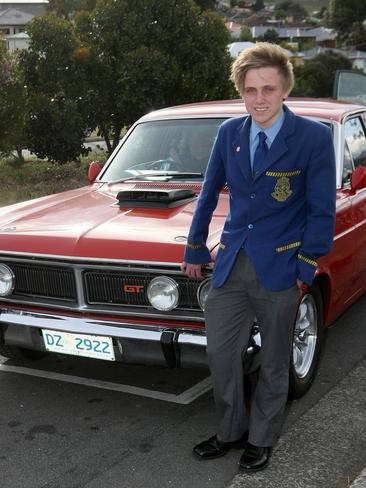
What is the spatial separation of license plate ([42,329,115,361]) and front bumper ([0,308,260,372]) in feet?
0.11

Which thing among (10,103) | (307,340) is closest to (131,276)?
(307,340)

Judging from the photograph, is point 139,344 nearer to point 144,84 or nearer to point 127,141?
point 127,141

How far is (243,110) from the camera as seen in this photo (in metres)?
5.41

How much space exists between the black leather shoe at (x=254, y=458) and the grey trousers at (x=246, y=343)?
0.05 m

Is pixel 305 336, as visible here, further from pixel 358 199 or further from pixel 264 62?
pixel 264 62

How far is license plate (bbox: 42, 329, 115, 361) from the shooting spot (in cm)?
403

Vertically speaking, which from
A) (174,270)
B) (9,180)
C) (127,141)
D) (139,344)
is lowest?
(9,180)

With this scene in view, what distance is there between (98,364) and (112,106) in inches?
455

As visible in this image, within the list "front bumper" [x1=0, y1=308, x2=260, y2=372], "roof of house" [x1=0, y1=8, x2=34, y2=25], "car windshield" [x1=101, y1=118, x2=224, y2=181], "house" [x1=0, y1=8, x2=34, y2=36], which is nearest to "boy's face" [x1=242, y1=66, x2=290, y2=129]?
"front bumper" [x1=0, y1=308, x2=260, y2=372]

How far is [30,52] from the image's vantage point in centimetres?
1522

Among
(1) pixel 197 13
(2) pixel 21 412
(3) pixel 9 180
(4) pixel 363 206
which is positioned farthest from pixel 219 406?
(1) pixel 197 13

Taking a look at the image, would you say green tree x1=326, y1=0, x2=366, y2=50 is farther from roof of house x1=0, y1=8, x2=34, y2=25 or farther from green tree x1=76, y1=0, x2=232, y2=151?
green tree x1=76, y1=0, x2=232, y2=151

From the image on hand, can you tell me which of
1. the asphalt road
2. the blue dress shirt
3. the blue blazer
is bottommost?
the asphalt road

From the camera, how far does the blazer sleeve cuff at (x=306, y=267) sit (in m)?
3.27
